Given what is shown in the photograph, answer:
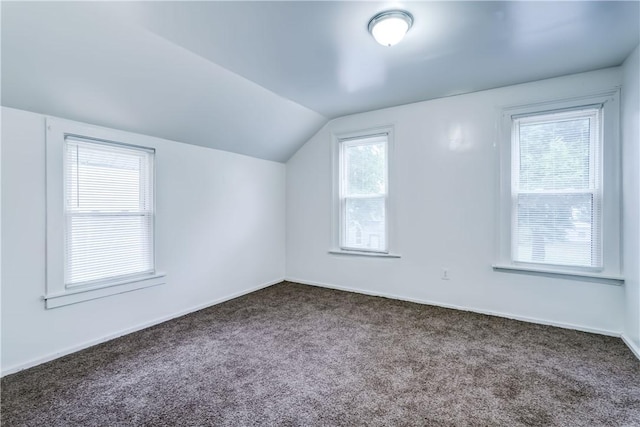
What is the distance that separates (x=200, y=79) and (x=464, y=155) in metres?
2.91

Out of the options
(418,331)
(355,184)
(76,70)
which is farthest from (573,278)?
(76,70)

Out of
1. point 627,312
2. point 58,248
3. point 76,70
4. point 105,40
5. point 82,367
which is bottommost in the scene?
point 82,367

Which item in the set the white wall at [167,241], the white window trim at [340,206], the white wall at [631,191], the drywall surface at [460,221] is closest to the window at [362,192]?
the white window trim at [340,206]

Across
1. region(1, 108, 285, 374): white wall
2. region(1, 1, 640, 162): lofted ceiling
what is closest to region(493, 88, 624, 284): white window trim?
region(1, 1, 640, 162): lofted ceiling

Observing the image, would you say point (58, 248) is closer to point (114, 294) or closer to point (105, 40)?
point (114, 294)

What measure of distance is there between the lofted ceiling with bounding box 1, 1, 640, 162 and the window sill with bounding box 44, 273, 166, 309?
1.48 meters

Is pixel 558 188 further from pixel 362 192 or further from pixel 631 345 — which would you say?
pixel 362 192

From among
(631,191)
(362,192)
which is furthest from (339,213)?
(631,191)

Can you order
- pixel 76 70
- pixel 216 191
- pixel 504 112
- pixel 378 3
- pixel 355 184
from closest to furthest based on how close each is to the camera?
pixel 378 3 < pixel 76 70 < pixel 504 112 < pixel 216 191 < pixel 355 184

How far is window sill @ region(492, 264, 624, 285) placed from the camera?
9.06 feet

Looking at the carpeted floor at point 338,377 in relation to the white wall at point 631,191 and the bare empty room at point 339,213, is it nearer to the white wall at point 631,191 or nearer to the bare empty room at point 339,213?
the bare empty room at point 339,213

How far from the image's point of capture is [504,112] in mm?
3232

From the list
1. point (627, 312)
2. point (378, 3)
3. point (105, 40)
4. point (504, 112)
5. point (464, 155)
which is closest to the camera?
point (378, 3)

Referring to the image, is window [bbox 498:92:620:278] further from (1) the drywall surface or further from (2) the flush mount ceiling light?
(2) the flush mount ceiling light
